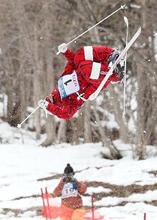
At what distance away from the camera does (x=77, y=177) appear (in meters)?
14.5

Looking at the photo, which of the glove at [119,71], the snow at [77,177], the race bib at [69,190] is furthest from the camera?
the snow at [77,177]

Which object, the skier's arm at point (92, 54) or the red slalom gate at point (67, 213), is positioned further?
the red slalom gate at point (67, 213)

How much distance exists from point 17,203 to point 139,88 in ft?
22.1

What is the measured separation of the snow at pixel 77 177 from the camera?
11094 millimetres

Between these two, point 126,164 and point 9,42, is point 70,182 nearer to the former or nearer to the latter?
point 126,164

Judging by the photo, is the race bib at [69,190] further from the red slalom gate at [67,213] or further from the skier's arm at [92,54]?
the skier's arm at [92,54]

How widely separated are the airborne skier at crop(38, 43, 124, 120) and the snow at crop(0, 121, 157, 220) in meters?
3.21

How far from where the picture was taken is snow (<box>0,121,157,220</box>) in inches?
437

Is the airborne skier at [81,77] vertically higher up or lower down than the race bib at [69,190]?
higher up

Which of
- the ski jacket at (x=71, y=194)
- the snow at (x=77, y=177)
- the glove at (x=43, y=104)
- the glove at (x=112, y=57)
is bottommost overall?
the snow at (x=77, y=177)

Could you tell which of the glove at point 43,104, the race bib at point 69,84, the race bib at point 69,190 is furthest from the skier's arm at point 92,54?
the race bib at point 69,190

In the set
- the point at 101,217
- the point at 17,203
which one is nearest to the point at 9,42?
the point at 17,203

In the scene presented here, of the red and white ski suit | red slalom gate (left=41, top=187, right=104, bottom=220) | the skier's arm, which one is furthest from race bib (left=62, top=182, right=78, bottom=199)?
the skier's arm

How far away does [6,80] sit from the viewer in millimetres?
31047
